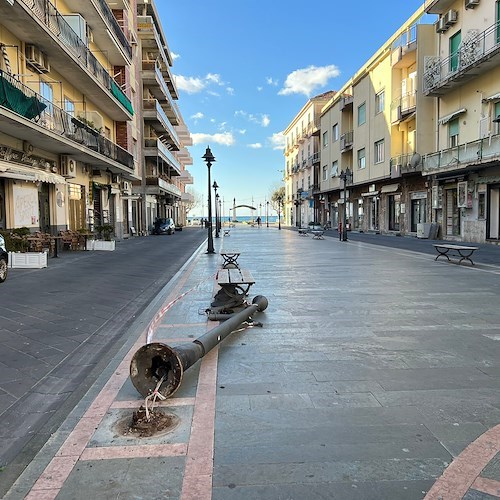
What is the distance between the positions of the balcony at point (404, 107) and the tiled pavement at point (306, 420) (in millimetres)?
25374

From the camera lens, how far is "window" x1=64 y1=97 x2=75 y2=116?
21719mm

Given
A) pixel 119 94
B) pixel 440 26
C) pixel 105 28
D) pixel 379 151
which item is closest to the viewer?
pixel 105 28

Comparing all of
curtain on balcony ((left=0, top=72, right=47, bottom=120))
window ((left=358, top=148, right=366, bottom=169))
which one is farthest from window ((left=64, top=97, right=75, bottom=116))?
window ((left=358, top=148, right=366, bottom=169))

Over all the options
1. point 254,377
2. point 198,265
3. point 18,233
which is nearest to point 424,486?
point 254,377

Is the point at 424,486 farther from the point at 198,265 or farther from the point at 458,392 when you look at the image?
the point at 198,265

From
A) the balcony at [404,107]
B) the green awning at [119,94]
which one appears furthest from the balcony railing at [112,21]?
the balcony at [404,107]

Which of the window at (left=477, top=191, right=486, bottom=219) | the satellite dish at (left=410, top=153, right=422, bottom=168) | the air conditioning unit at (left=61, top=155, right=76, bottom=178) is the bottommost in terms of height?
the window at (left=477, top=191, right=486, bottom=219)

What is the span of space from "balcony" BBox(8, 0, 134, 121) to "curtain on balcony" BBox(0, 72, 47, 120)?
7.46 ft

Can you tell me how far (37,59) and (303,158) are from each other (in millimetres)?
50277

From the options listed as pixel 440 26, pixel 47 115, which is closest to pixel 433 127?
pixel 440 26

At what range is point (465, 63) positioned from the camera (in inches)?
883

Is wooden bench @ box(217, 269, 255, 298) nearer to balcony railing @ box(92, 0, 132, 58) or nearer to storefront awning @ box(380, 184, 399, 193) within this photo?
balcony railing @ box(92, 0, 132, 58)

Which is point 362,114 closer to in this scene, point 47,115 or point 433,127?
point 433,127

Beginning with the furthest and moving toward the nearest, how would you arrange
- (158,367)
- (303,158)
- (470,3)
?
(303,158)
(470,3)
(158,367)
